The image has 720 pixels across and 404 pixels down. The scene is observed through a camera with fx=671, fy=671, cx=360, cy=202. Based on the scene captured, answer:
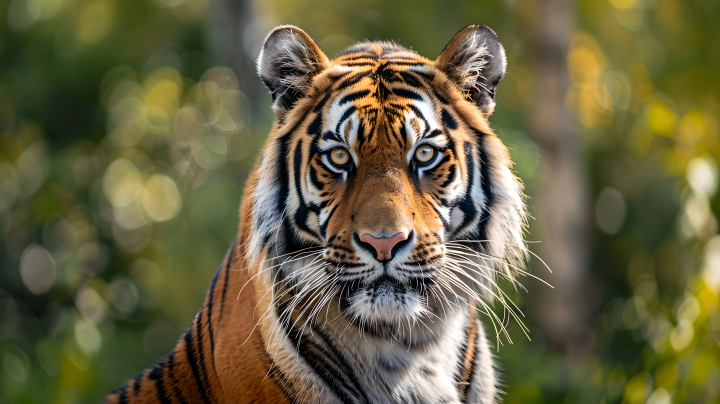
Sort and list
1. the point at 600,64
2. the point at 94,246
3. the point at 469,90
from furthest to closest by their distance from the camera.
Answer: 1. the point at 94,246
2. the point at 600,64
3. the point at 469,90

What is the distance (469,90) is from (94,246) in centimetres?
1417

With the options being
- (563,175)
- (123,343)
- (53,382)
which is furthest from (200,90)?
(53,382)

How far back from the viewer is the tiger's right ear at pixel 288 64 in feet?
7.21

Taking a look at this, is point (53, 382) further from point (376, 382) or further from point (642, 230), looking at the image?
point (642, 230)

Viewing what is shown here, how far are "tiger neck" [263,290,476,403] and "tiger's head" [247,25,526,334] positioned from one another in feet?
0.28

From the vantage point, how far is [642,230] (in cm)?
1020

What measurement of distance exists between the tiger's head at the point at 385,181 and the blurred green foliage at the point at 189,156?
3.95 metres

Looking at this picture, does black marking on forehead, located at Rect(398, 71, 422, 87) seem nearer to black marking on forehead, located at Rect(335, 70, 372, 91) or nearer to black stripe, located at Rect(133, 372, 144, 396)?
black marking on forehead, located at Rect(335, 70, 372, 91)

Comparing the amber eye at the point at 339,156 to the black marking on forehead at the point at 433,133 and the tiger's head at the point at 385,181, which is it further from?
the black marking on forehead at the point at 433,133

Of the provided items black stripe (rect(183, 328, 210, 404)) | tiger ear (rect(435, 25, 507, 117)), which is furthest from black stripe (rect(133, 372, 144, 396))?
tiger ear (rect(435, 25, 507, 117))

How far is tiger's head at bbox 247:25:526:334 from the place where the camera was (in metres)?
2.07

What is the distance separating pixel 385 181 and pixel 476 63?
1.77 ft

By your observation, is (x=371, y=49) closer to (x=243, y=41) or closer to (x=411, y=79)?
(x=411, y=79)

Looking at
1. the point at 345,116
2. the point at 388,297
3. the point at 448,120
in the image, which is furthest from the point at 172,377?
the point at 448,120
